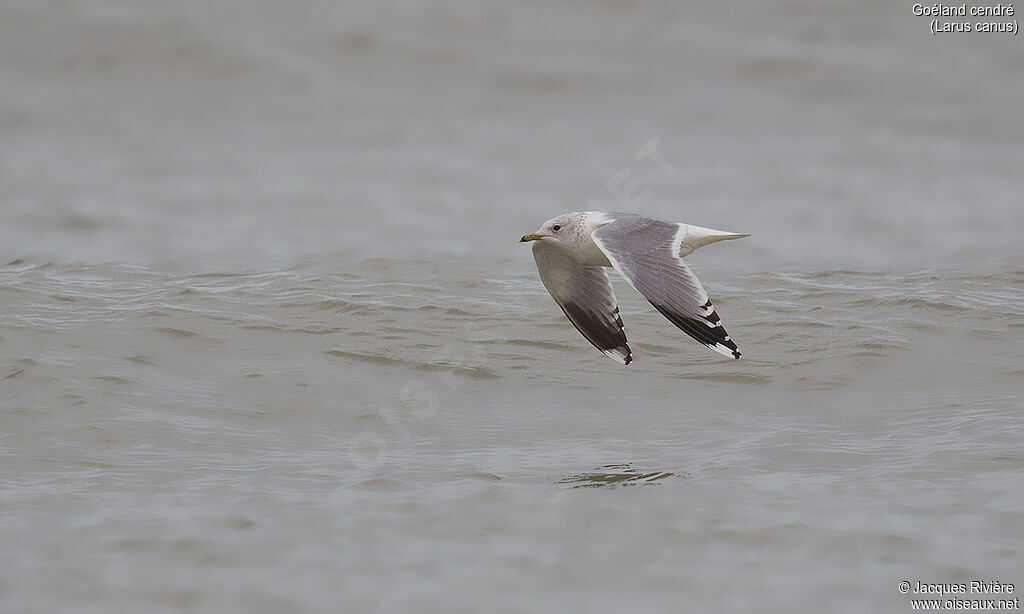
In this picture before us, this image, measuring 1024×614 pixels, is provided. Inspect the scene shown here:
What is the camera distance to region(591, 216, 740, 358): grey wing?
201 inches

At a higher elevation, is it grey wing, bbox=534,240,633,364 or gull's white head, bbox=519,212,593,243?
gull's white head, bbox=519,212,593,243

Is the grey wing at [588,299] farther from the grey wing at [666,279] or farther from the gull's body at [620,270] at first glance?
the grey wing at [666,279]

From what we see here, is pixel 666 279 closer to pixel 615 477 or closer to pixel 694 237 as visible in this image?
pixel 694 237

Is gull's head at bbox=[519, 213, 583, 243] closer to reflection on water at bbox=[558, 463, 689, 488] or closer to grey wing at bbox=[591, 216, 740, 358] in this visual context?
grey wing at bbox=[591, 216, 740, 358]

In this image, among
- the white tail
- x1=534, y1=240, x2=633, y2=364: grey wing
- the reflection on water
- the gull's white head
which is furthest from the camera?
x1=534, y1=240, x2=633, y2=364: grey wing

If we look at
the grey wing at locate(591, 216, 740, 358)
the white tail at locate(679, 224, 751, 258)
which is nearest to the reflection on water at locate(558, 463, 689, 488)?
the grey wing at locate(591, 216, 740, 358)

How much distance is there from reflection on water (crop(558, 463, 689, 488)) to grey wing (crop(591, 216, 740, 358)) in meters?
0.55

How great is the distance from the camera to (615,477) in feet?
16.9

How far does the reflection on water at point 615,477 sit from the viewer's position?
504 centimetres

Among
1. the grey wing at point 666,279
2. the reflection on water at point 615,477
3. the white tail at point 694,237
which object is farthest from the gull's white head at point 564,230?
the reflection on water at point 615,477

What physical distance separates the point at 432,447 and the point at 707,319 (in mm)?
1383

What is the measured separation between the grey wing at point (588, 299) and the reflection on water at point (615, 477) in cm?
109

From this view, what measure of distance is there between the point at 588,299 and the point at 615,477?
1.37 meters

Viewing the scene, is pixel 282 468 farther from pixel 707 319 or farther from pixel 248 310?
pixel 248 310
